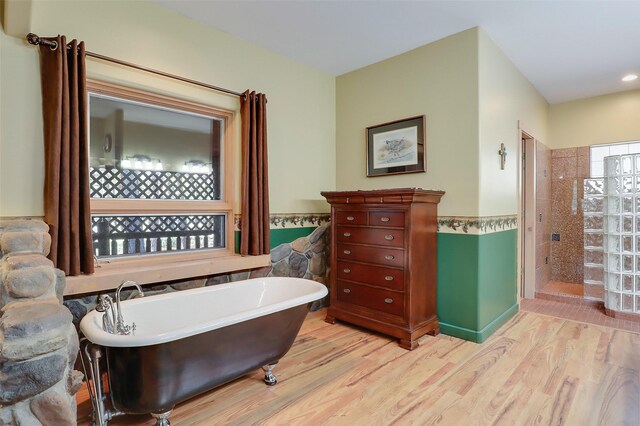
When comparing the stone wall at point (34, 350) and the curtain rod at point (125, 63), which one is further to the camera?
the curtain rod at point (125, 63)

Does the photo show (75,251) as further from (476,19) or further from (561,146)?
(561,146)

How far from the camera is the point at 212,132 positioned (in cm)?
302

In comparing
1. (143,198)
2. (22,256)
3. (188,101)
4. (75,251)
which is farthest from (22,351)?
(188,101)

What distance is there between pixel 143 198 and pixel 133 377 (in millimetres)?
1404

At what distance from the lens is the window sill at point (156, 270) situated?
2055 millimetres

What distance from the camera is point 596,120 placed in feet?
14.4

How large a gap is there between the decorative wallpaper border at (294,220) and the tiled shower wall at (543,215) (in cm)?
275

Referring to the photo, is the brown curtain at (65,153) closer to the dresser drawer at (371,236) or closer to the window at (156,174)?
the window at (156,174)

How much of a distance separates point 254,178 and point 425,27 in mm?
1927

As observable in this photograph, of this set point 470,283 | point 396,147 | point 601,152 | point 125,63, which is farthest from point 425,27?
point 601,152

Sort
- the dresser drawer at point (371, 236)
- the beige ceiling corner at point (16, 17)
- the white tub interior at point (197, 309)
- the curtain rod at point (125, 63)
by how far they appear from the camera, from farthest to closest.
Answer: the dresser drawer at point (371, 236) → the curtain rod at point (125, 63) → the beige ceiling corner at point (16, 17) → the white tub interior at point (197, 309)

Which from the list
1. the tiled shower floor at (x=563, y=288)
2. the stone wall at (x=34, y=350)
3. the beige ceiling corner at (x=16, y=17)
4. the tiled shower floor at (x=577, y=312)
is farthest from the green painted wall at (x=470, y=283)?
the beige ceiling corner at (x=16, y=17)

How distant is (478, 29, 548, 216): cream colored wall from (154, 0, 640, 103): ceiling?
166 millimetres

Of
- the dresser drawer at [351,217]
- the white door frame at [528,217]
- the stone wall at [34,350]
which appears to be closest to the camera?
the stone wall at [34,350]
